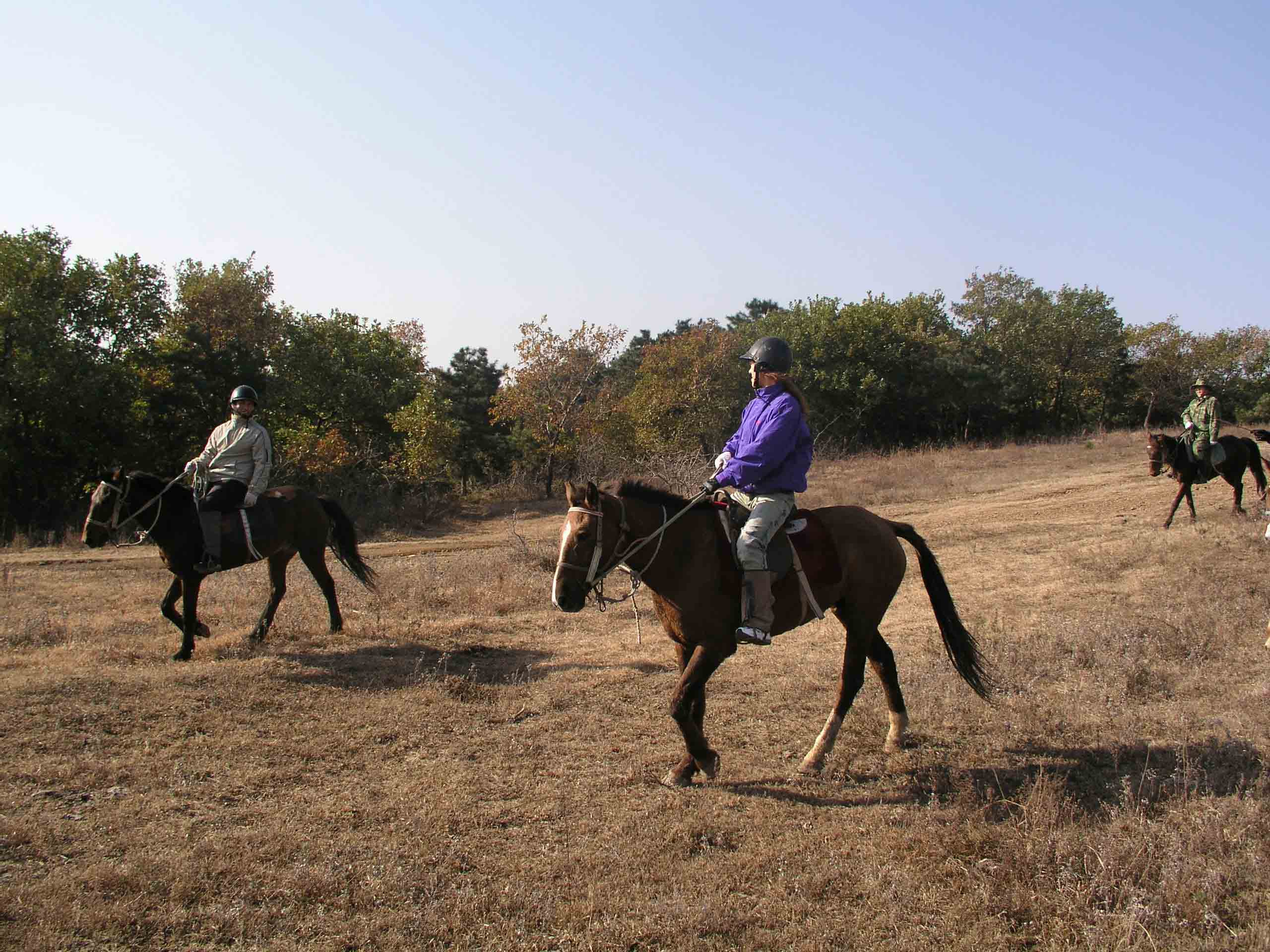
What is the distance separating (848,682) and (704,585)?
1.39 meters

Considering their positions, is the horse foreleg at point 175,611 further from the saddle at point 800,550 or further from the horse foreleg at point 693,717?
the saddle at point 800,550

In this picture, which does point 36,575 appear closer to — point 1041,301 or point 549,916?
point 549,916

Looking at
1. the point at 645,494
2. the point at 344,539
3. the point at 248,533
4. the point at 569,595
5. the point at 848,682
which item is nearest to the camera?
the point at 569,595

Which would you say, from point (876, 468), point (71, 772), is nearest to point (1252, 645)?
point (71, 772)

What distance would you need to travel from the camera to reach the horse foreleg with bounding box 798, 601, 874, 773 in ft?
19.0

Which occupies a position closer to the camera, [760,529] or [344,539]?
[760,529]

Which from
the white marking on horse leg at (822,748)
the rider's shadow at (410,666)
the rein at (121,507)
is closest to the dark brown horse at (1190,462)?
the white marking on horse leg at (822,748)

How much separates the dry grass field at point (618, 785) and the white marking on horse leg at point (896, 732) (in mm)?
106

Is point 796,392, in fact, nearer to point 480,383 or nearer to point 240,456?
point 240,456

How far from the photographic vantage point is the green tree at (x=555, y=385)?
31453mm

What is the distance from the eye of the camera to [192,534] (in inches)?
347

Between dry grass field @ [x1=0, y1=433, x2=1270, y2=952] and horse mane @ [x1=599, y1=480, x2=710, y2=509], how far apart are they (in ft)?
6.08

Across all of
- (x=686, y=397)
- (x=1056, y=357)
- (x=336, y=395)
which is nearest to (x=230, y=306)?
(x=336, y=395)

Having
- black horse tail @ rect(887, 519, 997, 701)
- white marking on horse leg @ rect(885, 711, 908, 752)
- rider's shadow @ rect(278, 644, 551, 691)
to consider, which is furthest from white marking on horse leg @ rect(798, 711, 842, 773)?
rider's shadow @ rect(278, 644, 551, 691)
